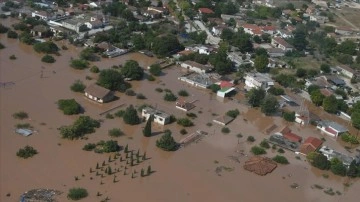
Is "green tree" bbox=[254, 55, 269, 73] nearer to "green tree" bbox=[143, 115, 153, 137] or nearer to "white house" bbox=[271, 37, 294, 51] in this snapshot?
"white house" bbox=[271, 37, 294, 51]

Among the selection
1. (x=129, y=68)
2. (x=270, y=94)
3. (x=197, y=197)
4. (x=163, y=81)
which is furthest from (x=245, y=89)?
(x=197, y=197)

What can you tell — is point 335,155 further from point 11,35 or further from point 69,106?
point 11,35

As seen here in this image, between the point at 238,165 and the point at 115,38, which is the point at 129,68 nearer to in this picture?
the point at 115,38

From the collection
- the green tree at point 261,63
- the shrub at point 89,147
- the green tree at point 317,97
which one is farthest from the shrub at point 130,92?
the green tree at point 317,97

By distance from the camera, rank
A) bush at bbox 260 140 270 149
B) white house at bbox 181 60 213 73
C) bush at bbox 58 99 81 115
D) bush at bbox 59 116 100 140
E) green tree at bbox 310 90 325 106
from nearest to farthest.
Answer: bush at bbox 59 116 100 140 < bush at bbox 260 140 270 149 < bush at bbox 58 99 81 115 < green tree at bbox 310 90 325 106 < white house at bbox 181 60 213 73

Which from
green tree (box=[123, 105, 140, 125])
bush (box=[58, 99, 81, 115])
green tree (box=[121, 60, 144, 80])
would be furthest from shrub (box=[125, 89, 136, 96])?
bush (box=[58, 99, 81, 115])

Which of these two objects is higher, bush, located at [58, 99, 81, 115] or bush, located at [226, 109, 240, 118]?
bush, located at [58, 99, 81, 115]

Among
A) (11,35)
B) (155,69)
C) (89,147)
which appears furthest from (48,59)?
(89,147)
